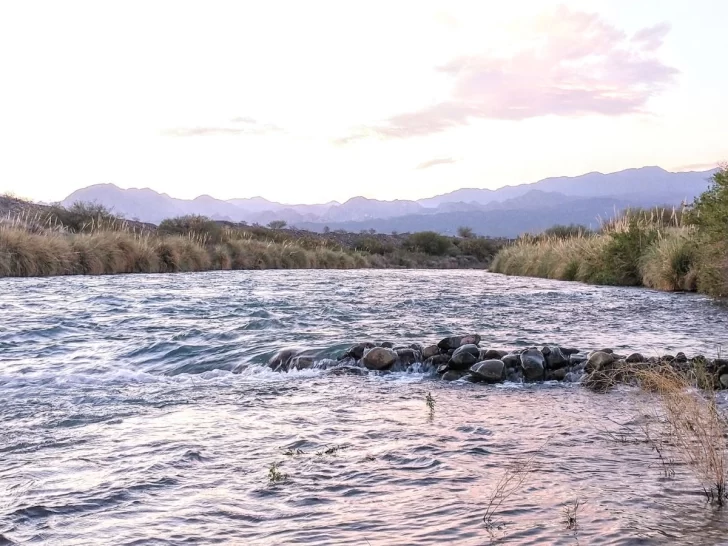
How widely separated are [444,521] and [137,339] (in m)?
6.30

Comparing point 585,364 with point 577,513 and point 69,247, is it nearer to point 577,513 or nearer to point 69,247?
point 577,513

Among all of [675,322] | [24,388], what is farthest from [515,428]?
[675,322]

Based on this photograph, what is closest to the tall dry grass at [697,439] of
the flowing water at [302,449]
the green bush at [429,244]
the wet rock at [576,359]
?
the flowing water at [302,449]

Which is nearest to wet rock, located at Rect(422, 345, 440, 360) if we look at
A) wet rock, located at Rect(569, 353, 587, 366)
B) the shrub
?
wet rock, located at Rect(569, 353, 587, 366)

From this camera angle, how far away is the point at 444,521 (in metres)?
2.88

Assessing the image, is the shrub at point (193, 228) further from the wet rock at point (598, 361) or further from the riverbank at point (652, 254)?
the wet rock at point (598, 361)

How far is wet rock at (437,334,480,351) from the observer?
22.8 feet

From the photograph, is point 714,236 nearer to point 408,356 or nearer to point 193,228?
point 408,356

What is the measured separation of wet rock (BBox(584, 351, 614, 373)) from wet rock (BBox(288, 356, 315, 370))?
103 inches

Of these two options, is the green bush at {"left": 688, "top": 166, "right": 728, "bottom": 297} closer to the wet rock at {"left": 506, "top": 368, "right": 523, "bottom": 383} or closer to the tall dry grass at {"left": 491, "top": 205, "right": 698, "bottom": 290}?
the tall dry grass at {"left": 491, "top": 205, "right": 698, "bottom": 290}

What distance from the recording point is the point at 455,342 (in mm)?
7027

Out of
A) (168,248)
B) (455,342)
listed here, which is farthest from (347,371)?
(168,248)

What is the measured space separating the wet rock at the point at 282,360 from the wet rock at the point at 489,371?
1.87 meters

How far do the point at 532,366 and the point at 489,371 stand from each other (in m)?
0.41
